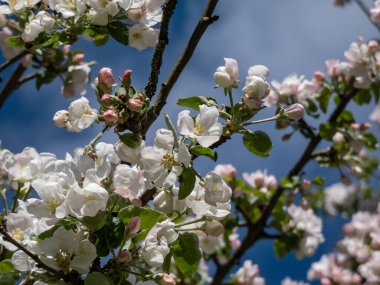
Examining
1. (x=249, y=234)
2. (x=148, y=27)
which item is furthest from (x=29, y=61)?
(x=249, y=234)

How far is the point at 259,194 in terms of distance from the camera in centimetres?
358

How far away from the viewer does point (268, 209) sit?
3.43 meters

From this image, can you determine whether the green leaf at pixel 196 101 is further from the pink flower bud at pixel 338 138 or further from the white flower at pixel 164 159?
the pink flower bud at pixel 338 138

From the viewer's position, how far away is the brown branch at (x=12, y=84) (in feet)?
9.66

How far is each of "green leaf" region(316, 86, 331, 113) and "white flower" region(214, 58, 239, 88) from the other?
6.55ft

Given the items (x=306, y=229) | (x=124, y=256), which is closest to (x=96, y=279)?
(x=124, y=256)

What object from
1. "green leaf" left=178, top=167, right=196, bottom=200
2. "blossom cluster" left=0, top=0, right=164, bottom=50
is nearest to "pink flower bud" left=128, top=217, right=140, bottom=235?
"green leaf" left=178, top=167, right=196, bottom=200

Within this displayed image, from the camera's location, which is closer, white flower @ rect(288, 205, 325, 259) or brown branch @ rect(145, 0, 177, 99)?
brown branch @ rect(145, 0, 177, 99)

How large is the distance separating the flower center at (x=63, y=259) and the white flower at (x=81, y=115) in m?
0.29

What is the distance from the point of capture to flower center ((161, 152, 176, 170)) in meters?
1.31

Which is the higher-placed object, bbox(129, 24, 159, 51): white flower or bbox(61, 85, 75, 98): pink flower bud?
bbox(129, 24, 159, 51): white flower

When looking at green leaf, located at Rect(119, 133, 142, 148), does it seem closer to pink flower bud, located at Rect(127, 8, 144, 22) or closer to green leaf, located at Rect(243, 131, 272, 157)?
green leaf, located at Rect(243, 131, 272, 157)

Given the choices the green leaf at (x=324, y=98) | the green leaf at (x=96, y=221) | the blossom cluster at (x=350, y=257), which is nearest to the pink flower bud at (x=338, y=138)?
the green leaf at (x=324, y=98)

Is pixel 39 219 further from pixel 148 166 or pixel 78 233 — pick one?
pixel 148 166
